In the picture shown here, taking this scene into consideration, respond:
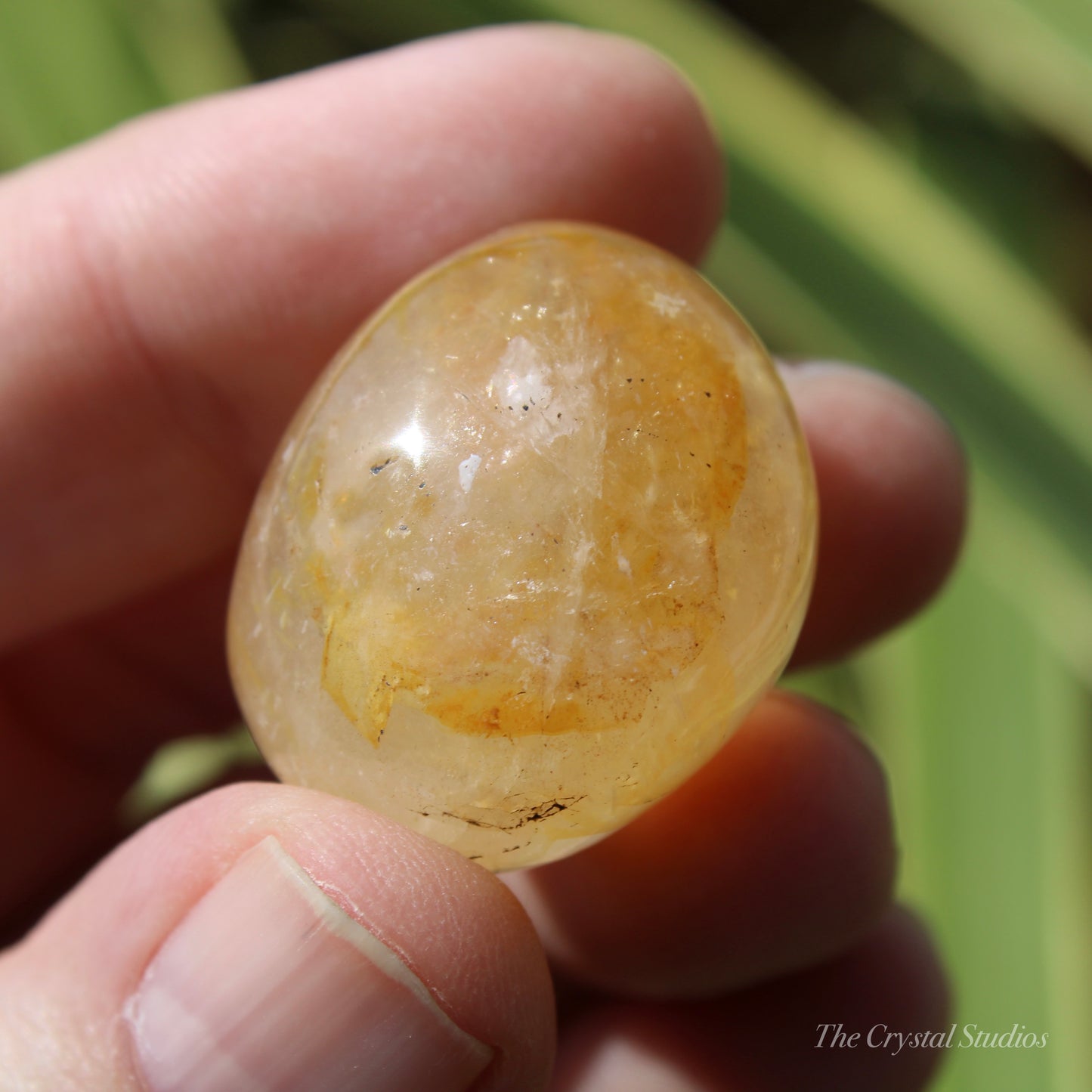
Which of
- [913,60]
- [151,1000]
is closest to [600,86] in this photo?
[151,1000]

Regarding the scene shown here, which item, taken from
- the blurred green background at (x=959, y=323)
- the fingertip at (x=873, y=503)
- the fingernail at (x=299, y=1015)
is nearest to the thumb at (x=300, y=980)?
the fingernail at (x=299, y=1015)

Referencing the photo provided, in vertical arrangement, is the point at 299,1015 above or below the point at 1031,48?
below

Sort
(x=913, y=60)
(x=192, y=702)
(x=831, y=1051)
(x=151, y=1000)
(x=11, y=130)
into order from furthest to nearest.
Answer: (x=913, y=60) < (x=11, y=130) < (x=192, y=702) < (x=831, y=1051) < (x=151, y=1000)

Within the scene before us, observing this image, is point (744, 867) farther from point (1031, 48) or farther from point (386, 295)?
point (1031, 48)

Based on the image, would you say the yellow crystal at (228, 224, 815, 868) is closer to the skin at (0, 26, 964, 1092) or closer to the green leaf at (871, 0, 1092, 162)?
the skin at (0, 26, 964, 1092)

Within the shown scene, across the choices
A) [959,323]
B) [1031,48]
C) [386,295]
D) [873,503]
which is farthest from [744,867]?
[1031,48]

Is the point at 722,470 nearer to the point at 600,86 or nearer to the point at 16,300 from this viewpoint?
the point at 600,86

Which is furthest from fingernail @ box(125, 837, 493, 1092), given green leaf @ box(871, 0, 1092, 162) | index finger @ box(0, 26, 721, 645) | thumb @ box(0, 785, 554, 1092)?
green leaf @ box(871, 0, 1092, 162)

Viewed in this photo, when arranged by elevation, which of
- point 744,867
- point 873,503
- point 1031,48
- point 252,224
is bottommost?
point 744,867
